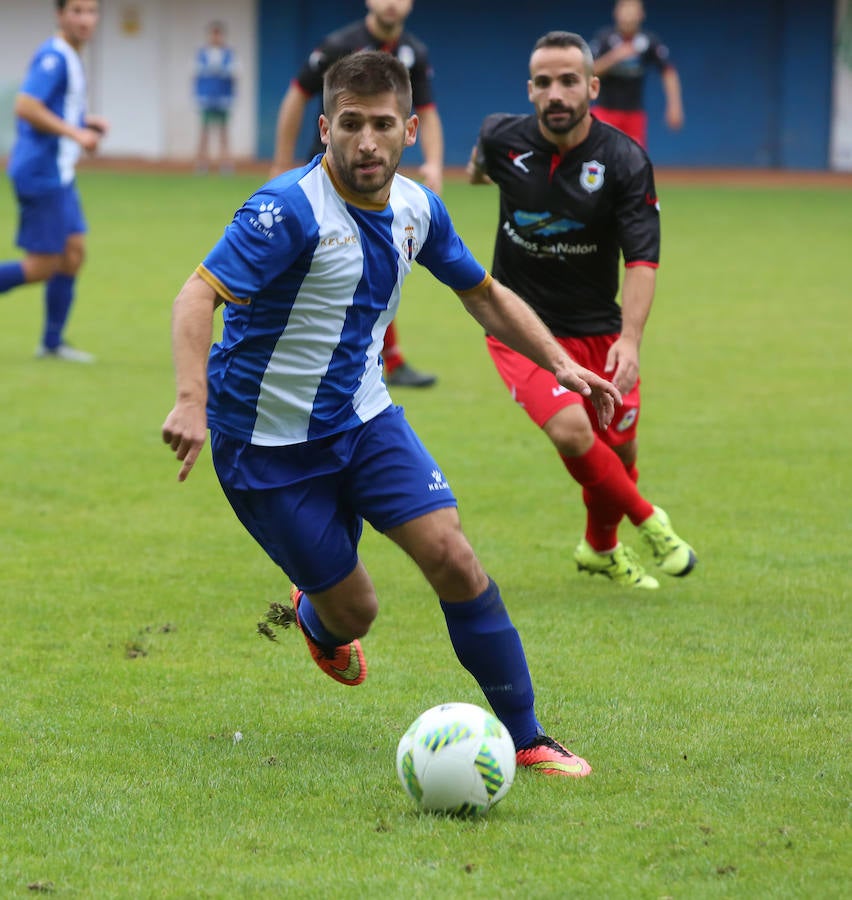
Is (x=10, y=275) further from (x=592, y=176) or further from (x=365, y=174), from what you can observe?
(x=365, y=174)

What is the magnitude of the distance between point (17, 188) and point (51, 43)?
1.04 metres

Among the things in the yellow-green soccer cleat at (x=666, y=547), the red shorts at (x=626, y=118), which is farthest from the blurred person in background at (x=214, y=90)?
the yellow-green soccer cleat at (x=666, y=547)

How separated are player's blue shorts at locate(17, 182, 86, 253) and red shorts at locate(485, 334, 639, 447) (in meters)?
5.41

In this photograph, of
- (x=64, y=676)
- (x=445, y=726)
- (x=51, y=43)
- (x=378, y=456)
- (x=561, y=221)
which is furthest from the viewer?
(x=51, y=43)

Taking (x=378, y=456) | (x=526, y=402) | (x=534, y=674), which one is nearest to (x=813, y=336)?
(x=526, y=402)

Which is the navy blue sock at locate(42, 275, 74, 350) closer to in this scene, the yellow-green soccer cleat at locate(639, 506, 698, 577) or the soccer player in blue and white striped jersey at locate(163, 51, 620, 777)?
the yellow-green soccer cleat at locate(639, 506, 698, 577)

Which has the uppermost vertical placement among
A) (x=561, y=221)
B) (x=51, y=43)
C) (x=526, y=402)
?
(x=51, y=43)

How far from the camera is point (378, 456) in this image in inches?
166

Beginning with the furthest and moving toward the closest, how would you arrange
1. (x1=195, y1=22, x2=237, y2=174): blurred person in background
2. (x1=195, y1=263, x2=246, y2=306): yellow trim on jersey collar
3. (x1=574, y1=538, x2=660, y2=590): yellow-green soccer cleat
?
(x1=195, y1=22, x2=237, y2=174): blurred person in background
(x1=574, y1=538, x2=660, y2=590): yellow-green soccer cleat
(x1=195, y1=263, x2=246, y2=306): yellow trim on jersey collar

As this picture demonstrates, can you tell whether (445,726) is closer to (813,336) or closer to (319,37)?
(813,336)

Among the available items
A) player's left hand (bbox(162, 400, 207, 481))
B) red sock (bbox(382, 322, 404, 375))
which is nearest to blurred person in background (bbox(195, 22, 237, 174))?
red sock (bbox(382, 322, 404, 375))

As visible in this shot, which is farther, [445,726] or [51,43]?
[51,43]

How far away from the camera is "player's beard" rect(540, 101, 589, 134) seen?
19.3ft

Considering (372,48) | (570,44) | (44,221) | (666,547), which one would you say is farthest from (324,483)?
(44,221)
